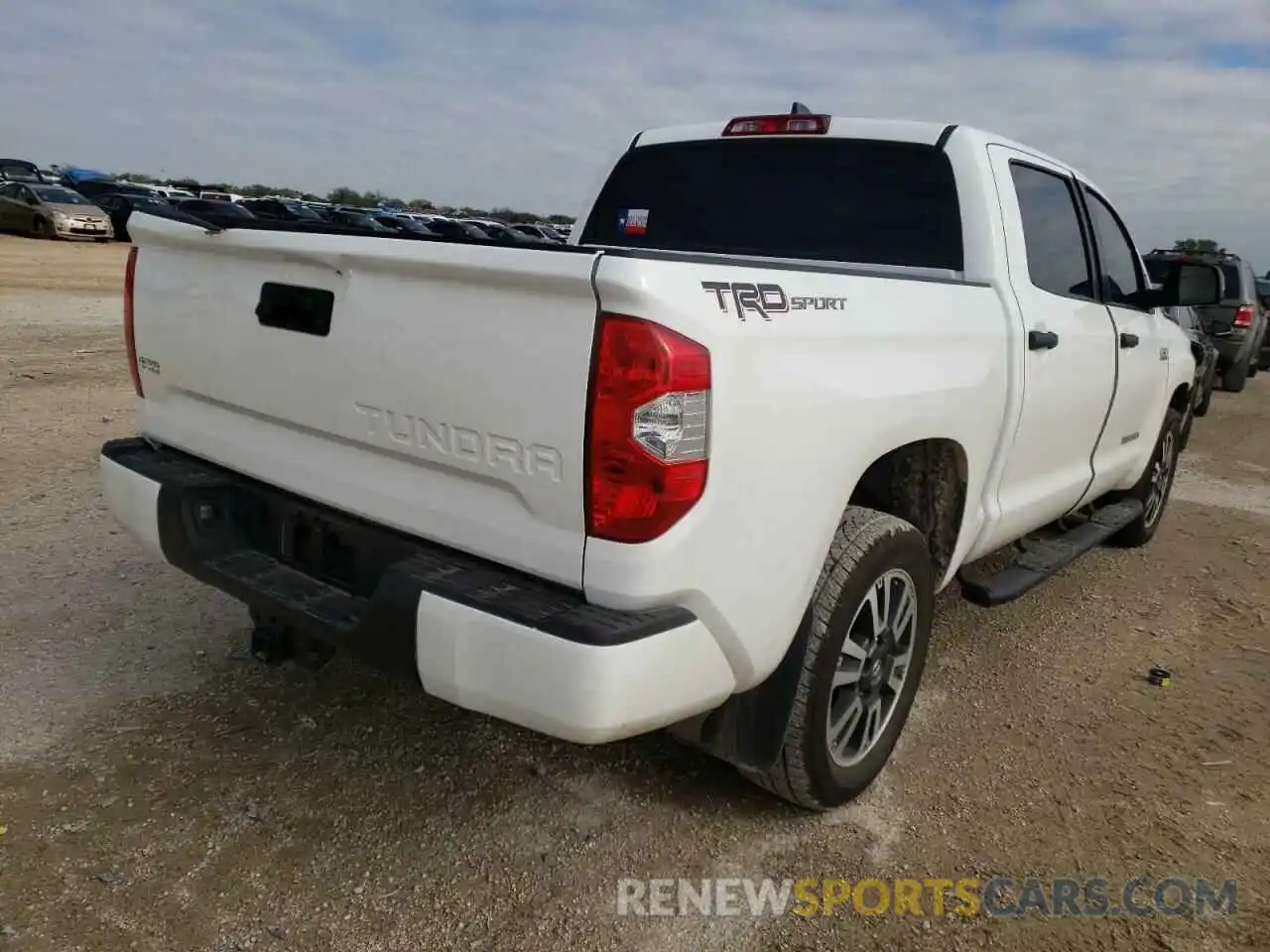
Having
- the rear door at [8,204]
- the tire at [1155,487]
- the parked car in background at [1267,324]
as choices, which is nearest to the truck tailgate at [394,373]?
the tire at [1155,487]

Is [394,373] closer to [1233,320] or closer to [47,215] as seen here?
[1233,320]

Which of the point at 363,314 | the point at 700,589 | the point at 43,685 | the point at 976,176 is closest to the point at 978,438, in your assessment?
the point at 976,176

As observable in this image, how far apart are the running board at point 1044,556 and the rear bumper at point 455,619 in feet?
5.49

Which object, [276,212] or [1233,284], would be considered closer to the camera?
[276,212]

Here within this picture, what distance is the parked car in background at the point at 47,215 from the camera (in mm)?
25781

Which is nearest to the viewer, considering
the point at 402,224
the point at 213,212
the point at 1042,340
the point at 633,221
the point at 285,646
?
the point at 285,646

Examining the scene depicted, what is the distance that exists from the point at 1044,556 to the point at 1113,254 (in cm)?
153

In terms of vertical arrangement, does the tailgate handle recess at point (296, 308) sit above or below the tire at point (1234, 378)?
above

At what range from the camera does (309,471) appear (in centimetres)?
256

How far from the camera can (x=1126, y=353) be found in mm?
4297

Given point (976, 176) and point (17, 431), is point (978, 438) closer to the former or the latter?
point (976, 176)

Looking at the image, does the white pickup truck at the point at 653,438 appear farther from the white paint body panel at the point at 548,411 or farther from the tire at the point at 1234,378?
the tire at the point at 1234,378

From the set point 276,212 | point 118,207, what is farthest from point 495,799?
point 118,207

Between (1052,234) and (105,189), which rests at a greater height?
(1052,234)
